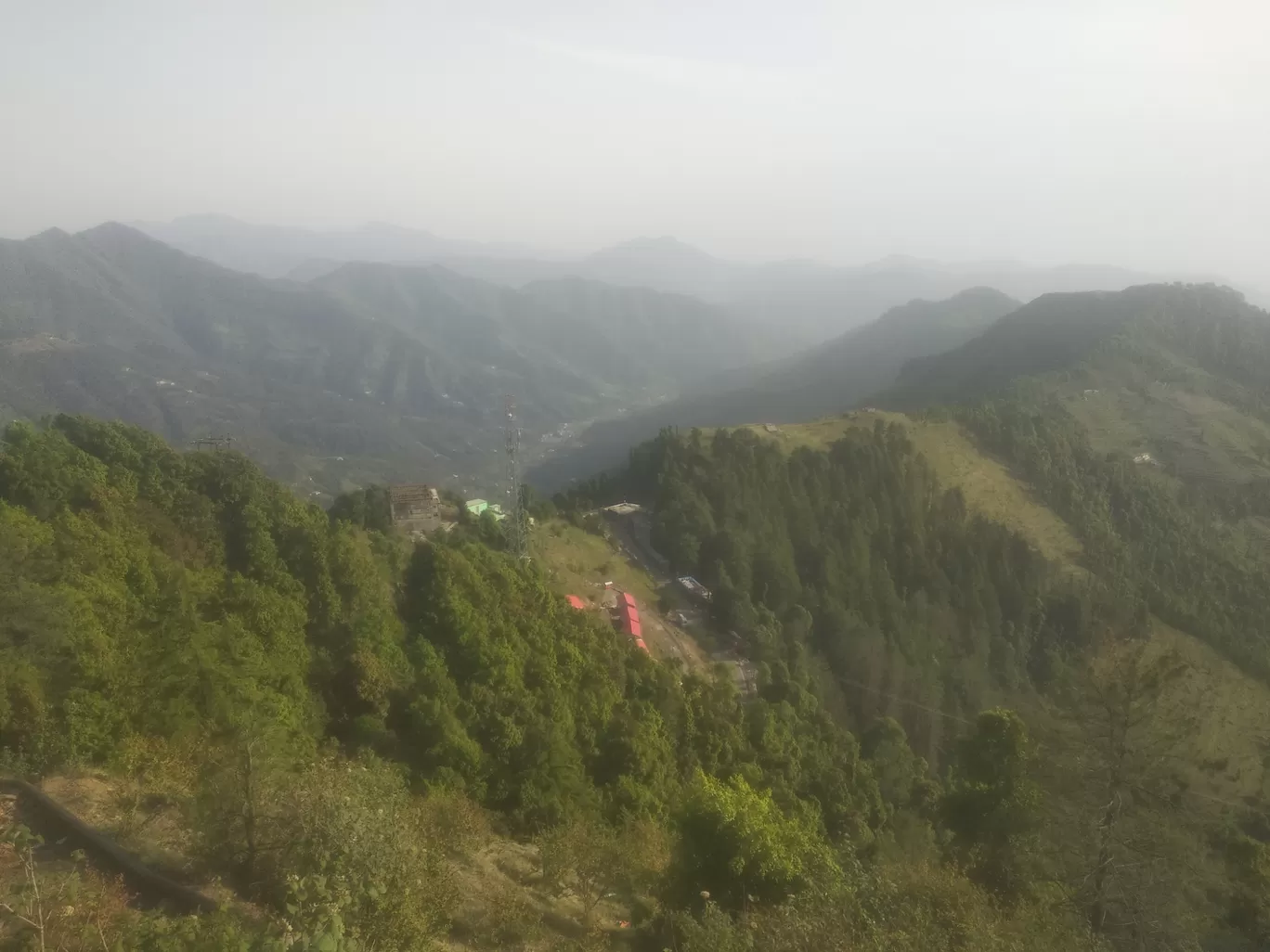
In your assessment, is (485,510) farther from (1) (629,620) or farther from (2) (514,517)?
(1) (629,620)

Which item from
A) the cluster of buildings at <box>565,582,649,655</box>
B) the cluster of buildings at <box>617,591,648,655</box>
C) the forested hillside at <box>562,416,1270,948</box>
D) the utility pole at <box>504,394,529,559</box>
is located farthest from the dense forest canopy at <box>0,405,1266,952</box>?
the forested hillside at <box>562,416,1270,948</box>

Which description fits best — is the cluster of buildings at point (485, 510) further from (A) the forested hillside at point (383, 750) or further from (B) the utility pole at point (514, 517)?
(A) the forested hillside at point (383, 750)

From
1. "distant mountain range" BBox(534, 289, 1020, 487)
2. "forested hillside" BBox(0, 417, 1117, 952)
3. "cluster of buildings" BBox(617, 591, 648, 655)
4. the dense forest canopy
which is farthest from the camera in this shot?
"distant mountain range" BBox(534, 289, 1020, 487)

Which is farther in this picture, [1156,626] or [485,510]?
[1156,626]

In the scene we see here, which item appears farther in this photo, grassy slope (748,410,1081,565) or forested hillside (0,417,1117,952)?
grassy slope (748,410,1081,565)

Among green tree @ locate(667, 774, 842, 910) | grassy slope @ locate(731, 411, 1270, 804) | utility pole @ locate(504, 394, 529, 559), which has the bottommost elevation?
grassy slope @ locate(731, 411, 1270, 804)

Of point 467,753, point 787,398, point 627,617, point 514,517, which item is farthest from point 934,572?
point 787,398

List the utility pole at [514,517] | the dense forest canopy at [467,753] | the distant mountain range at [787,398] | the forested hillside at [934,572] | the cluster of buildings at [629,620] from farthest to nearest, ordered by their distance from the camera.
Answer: the distant mountain range at [787,398] → the forested hillside at [934,572] → the cluster of buildings at [629,620] → the utility pole at [514,517] → the dense forest canopy at [467,753]

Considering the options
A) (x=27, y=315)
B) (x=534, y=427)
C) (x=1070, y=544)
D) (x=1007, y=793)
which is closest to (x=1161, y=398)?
(x=1070, y=544)

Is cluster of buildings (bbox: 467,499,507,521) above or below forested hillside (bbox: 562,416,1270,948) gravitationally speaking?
above

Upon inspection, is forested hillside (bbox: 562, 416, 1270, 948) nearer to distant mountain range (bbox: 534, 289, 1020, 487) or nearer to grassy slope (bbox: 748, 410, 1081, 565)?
grassy slope (bbox: 748, 410, 1081, 565)

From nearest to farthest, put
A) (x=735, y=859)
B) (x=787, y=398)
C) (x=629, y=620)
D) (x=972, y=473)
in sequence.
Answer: (x=735, y=859) < (x=629, y=620) < (x=972, y=473) < (x=787, y=398)

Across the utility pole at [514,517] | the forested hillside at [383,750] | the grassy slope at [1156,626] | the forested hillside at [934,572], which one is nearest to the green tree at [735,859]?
the forested hillside at [383,750]
